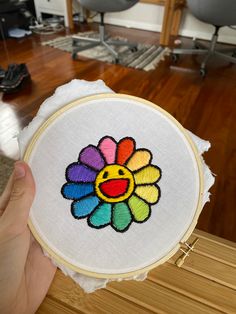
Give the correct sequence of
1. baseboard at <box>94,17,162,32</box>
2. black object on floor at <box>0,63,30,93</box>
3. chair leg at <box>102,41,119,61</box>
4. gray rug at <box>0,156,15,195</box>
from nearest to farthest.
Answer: gray rug at <box>0,156,15,195</box>, black object on floor at <box>0,63,30,93</box>, chair leg at <box>102,41,119,61</box>, baseboard at <box>94,17,162,32</box>

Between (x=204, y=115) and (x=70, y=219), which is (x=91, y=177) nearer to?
(x=70, y=219)

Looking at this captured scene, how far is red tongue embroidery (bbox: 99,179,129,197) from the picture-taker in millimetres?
516

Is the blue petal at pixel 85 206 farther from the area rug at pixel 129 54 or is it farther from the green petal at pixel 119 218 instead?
the area rug at pixel 129 54

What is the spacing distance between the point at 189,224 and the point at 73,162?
A: 277 mm

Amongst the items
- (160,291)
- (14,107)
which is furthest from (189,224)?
(14,107)

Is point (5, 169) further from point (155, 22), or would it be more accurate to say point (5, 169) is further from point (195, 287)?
point (155, 22)

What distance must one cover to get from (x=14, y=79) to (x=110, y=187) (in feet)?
5.01

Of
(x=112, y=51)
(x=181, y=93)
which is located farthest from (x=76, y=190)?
(x=112, y=51)

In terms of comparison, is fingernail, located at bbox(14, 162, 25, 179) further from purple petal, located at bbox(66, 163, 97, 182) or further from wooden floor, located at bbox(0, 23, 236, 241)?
wooden floor, located at bbox(0, 23, 236, 241)

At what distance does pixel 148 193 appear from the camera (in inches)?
20.8

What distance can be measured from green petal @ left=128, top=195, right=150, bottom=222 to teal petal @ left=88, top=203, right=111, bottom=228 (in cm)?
5

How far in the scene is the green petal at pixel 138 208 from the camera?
1.71ft

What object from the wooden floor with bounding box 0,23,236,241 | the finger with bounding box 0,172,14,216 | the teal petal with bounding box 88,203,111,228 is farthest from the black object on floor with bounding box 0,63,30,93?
the teal petal with bounding box 88,203,111,228

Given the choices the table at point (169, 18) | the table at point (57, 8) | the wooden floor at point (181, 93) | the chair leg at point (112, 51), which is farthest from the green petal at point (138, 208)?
the table at point (57, 8)
